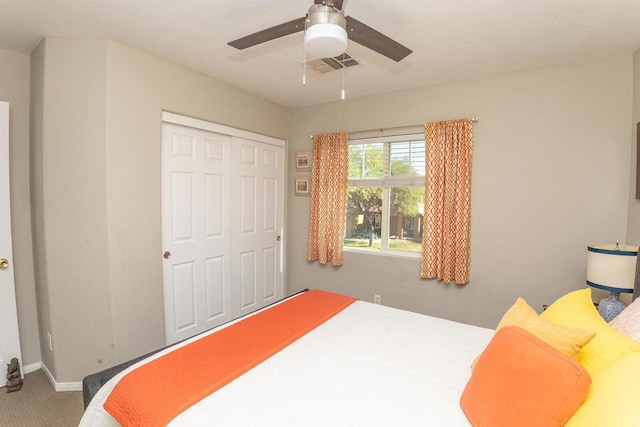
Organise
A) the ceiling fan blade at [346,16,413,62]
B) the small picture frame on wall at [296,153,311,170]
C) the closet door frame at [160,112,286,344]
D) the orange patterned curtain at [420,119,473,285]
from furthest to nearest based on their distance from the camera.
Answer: the small picture frame on wall at [296,153,311,170] < the orange patterned curtain at [420,119,473,285] < the closet door frame at [160,112,286,344] < the ceiling fan blade at [346,16,413,62]

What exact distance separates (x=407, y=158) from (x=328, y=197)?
948mm

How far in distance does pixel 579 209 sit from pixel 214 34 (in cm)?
302

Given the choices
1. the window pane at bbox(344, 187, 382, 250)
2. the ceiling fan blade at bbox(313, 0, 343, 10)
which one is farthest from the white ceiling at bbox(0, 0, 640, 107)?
the window pane at bbox(344, 187, 382, 250)

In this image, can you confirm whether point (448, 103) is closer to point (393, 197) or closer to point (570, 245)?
point (393, 197)

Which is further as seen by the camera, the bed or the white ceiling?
the white ceiling

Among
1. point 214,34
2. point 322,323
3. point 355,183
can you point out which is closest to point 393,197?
point 355,183

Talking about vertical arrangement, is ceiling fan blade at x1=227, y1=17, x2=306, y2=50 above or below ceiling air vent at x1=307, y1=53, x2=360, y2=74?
below

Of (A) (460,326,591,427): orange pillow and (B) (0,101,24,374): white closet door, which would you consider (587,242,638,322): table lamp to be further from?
(B) (0,101,24,374): white closet door

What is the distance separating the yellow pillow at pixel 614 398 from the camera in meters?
0.73

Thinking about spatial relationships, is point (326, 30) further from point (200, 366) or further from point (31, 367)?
point (31, 367)

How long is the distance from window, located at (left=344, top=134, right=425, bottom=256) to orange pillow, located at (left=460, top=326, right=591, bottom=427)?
216cm

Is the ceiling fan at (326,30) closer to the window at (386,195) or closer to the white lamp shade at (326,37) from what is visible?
the white lamp shade at (326,37)

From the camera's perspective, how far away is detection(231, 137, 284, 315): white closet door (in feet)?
10.8

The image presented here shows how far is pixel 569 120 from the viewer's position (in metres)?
2.46
